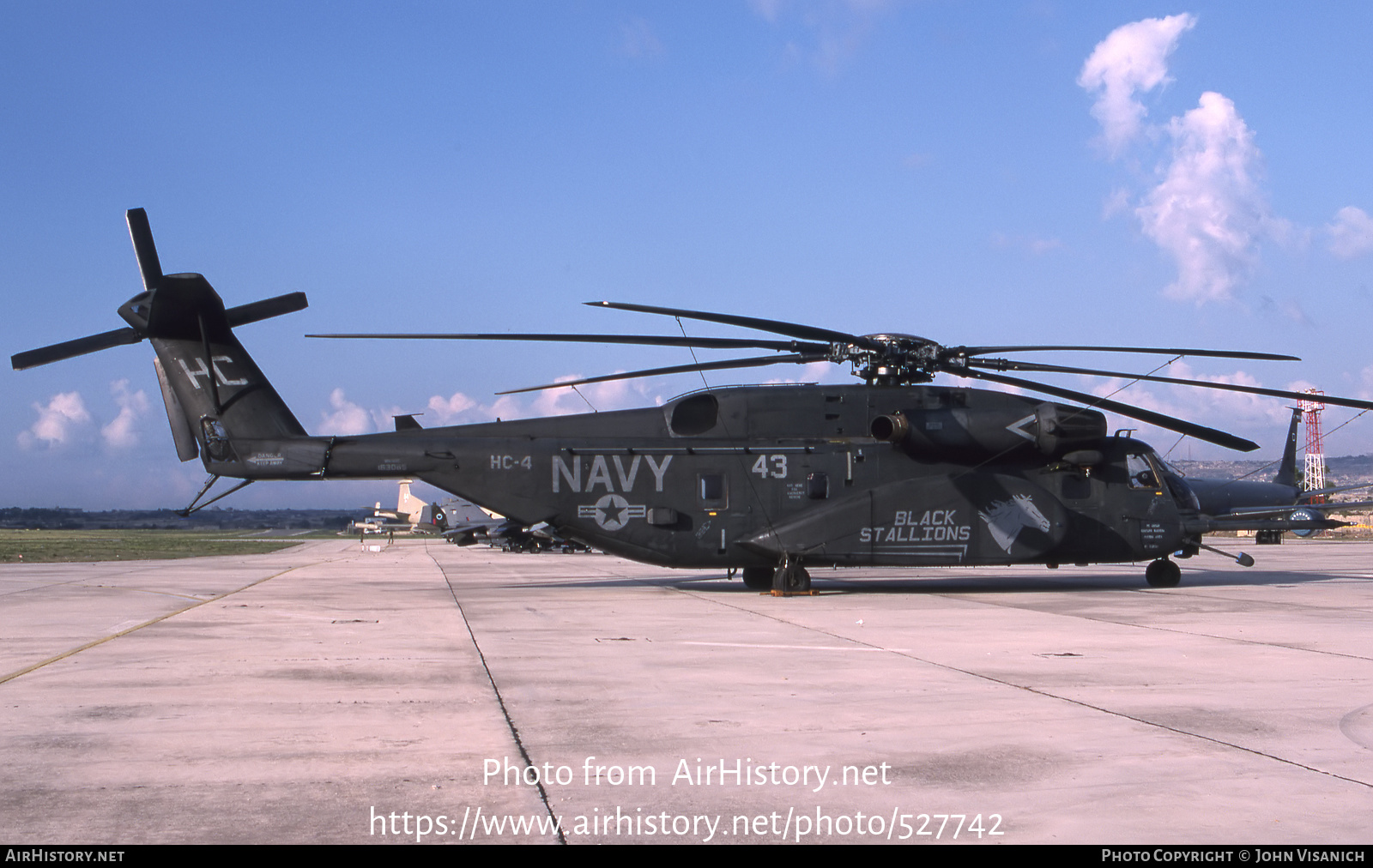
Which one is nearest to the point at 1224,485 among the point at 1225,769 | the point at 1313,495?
the point at 1313,495

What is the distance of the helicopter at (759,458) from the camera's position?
18297mm

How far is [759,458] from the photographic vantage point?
62.8 feet

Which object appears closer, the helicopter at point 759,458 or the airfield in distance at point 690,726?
the airfield in distance at point 690,726

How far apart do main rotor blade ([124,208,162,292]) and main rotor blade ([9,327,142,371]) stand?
2.94 feet

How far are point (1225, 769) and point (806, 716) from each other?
2.67m

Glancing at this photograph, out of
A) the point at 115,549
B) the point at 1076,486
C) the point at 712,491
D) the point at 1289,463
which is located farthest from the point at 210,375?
the point at 1289,463

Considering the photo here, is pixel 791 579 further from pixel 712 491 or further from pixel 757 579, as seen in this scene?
pixel 712 491

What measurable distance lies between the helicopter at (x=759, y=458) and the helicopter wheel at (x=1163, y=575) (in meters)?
1.00

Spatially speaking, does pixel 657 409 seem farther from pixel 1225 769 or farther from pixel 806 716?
pixel 1225 769

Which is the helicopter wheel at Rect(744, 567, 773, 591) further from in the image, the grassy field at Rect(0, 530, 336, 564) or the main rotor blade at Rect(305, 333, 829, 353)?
the grassy field at Rect(0, 530, 336, 564)

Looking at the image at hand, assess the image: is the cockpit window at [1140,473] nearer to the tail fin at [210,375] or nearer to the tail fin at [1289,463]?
the tail fin at [210,375]

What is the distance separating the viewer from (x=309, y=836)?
4.60 meters

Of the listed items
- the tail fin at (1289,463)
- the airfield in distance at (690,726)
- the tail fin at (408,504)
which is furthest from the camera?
the tail fin at (408,504)

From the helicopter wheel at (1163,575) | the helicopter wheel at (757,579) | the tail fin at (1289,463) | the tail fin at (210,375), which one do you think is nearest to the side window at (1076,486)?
the helicopter wheel at (1163,575)
